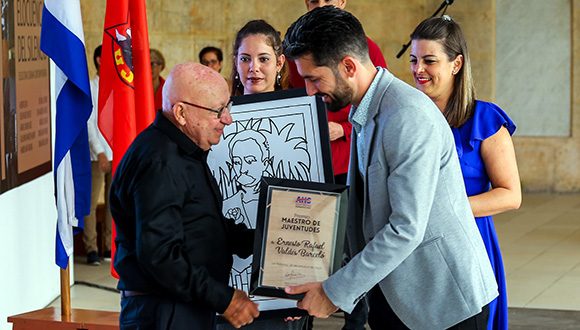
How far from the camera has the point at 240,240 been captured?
3631 mm

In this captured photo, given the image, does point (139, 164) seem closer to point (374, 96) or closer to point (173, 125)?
point (173, 125)

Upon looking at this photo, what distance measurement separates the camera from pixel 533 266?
9477 millimetres

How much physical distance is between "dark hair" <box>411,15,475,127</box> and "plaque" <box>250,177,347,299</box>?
0.88 meters

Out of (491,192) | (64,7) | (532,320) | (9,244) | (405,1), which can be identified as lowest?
(532,320)

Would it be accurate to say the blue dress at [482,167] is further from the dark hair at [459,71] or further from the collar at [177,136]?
the collar at [177,136]

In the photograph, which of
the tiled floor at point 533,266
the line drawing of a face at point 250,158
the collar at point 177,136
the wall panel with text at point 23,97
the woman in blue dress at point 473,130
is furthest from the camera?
the tiled floor at point 533,266

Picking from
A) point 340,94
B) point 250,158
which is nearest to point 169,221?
point 340,94

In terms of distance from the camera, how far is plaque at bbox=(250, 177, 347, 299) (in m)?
3.39

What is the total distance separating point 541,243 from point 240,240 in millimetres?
7591

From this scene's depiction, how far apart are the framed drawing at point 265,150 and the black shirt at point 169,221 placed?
1.95 ft

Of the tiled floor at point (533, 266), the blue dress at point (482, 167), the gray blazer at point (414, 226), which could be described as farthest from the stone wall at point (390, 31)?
the gray blazer at point (414, 226)

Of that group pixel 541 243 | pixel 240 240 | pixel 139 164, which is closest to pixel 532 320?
pixel 541 243

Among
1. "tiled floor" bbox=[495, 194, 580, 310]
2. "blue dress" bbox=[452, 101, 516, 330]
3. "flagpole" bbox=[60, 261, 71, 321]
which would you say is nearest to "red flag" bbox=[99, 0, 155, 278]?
"flagpole" bbox=[60, 261, 71, 321]

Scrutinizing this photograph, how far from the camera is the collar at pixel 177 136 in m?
3.34
